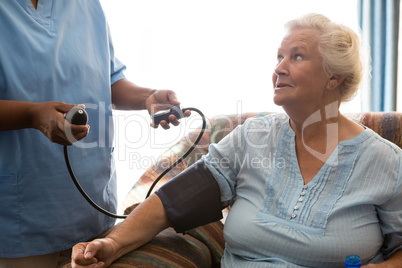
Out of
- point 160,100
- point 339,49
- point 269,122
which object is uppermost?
point 339,49

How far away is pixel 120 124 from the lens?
222 centimetres

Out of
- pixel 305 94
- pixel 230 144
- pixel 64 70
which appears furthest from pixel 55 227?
pixel 305 94

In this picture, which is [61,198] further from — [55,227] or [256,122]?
[256,122]

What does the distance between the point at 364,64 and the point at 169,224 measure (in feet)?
2.81

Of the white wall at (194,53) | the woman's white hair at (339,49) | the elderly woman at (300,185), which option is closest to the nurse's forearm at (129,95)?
the elderly woman at (300,185)

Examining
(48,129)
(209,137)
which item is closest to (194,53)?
(209,137)

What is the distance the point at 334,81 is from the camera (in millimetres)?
1275

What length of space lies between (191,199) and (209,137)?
0.50 metres

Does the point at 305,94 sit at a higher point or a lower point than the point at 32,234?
higher

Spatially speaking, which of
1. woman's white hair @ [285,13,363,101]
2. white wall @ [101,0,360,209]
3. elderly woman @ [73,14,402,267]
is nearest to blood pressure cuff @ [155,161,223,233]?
elderly woman @ [73,14,402,267]

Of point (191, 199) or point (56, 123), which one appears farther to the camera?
point (191, 199)

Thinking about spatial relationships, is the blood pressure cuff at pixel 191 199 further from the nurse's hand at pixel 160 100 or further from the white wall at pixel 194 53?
the white wall at pixel 194 53

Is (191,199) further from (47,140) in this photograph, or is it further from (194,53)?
(194,53)

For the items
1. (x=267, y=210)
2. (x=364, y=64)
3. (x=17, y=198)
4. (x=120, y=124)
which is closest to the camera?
(x=17, y=198)
